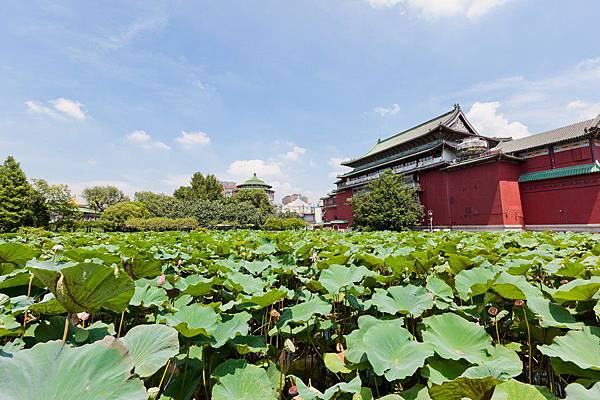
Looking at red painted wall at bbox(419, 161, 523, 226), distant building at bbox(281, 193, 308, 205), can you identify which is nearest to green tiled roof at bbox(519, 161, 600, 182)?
red painted wall at bbox(419, 161, 523, 226)

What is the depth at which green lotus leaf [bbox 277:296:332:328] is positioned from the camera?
86 cm

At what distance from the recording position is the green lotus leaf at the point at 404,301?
0.96 metres

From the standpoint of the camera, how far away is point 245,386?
66 centimetres

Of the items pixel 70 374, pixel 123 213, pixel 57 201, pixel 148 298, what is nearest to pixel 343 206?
pixel 123 213

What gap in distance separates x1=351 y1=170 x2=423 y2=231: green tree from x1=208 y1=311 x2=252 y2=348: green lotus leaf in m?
16.3

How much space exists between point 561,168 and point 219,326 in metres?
16.8

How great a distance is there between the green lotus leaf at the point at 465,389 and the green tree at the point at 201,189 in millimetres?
34650

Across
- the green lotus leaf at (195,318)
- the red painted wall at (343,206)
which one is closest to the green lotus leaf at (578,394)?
the green lotus leaf at (195,318)

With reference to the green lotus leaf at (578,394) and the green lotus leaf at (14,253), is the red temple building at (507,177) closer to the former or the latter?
the green lotus leaf at (578,394)

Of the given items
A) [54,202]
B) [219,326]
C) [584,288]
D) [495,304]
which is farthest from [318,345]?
[54,202]

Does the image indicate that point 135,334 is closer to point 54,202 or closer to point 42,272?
point 42,272

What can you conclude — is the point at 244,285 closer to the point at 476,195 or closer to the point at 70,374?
the point at 70,374

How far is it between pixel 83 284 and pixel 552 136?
18005mm

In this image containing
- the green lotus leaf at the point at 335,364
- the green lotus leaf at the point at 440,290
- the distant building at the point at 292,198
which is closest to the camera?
the green lotus leaf at the point at 335,364
